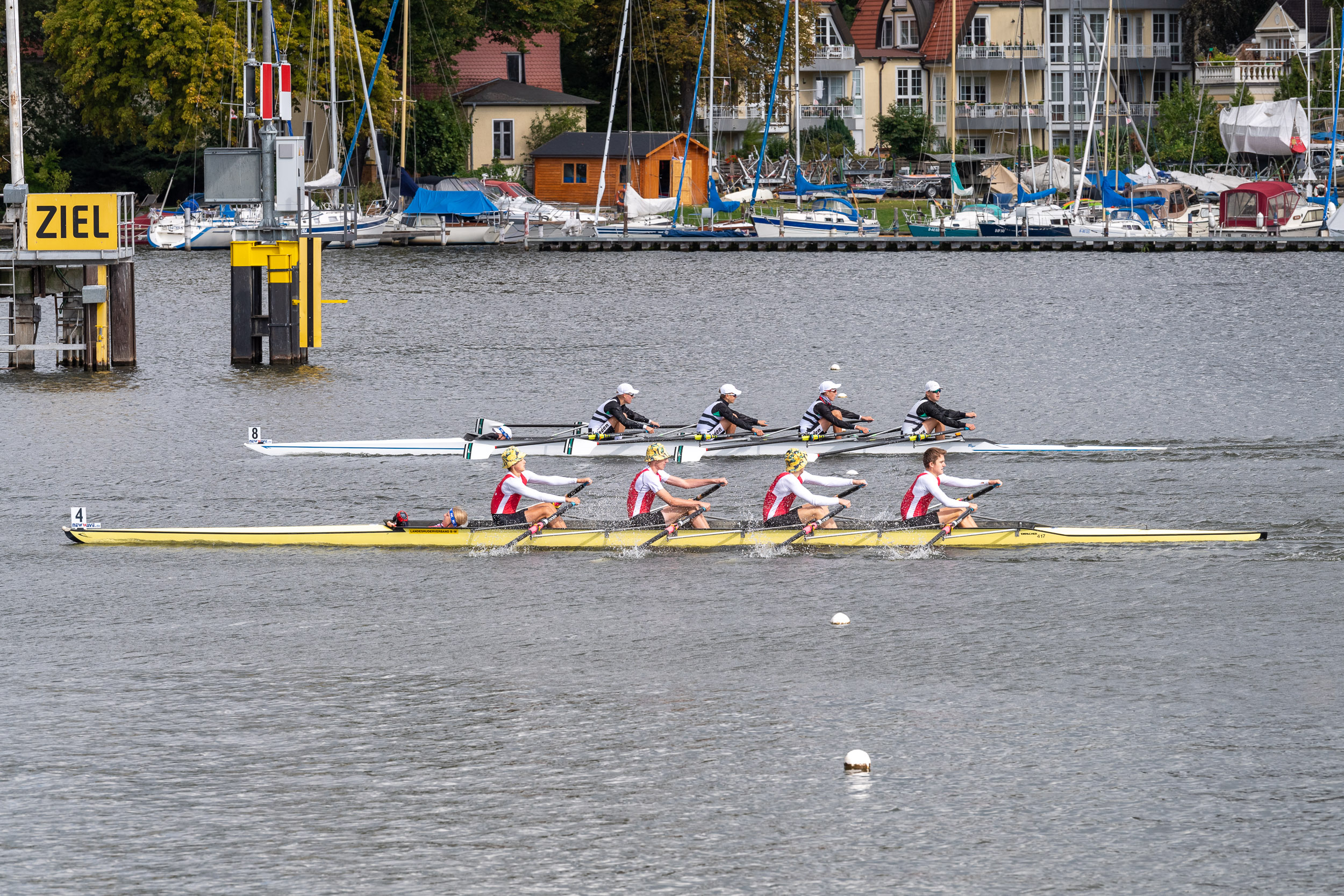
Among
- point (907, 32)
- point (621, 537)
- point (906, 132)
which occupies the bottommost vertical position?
point (621, 537)

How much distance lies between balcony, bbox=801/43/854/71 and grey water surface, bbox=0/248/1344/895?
76073 millimetres

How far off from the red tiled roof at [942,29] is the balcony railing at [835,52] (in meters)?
5.50

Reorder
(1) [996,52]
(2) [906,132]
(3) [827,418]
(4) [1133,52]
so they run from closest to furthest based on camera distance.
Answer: (3) [827,418]
(2) [906,132]
(1) [996,52]
(4) [1133,52]

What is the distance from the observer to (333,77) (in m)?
72.0

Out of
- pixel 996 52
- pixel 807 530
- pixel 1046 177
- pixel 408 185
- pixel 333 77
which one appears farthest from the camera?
pixel 996 52

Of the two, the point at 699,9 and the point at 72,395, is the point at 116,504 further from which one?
the point at 699,9

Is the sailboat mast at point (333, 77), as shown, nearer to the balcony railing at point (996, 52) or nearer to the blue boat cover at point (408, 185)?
the blue boat cover at point (408, 185)

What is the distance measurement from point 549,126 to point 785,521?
77.6m

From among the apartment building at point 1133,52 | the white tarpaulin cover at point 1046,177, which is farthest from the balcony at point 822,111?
the white tarpaulin cover at point 1046,177

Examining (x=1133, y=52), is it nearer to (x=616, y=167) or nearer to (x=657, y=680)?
(x=616, y=167)

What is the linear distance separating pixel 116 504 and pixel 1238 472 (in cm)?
1799

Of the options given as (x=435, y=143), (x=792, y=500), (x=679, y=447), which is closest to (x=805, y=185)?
(x=435, y=143)

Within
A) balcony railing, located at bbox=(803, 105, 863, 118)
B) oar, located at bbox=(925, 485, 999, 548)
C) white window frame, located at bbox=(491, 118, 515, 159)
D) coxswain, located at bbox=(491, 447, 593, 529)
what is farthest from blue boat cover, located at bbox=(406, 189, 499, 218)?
oar, located at bbox=(925, 485, 999, 548)

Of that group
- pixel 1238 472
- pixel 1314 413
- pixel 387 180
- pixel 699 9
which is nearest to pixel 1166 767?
pixel 1238 472
